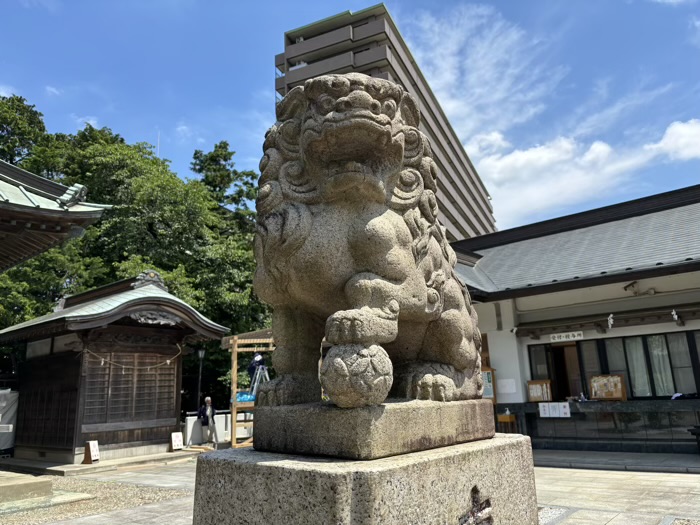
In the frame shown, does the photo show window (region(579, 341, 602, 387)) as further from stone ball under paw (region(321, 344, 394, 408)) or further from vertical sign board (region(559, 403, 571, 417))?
stone ball under paw (region(321, 344, 394, 408))

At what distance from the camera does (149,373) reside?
1177 cm

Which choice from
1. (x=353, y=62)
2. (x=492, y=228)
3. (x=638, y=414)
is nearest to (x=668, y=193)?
(x=638, y=414)

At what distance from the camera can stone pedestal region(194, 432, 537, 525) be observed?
67.9 inches

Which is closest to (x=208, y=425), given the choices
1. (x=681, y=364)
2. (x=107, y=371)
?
(x=107, y=371)

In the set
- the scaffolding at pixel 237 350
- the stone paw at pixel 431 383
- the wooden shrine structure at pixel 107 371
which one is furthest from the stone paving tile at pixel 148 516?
the wooden shrine structure at pixel 107 371

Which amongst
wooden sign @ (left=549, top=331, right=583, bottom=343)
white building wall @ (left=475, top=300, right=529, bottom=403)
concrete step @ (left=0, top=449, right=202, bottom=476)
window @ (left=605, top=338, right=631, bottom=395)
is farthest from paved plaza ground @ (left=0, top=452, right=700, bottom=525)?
wooden sign @ (left=549, top=331, right=583, bottom=343)

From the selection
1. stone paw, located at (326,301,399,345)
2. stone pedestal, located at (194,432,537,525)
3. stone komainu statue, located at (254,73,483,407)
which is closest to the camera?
stone pedestal, located at (194,432,537,525)

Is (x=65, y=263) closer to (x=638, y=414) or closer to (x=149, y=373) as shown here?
(x=149, y=373)

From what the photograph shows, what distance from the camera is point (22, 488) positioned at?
21.3ft

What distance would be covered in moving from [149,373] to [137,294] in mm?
2030

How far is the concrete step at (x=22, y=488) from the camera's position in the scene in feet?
20.9

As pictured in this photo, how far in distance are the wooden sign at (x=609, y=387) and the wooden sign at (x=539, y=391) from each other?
861 millimetres

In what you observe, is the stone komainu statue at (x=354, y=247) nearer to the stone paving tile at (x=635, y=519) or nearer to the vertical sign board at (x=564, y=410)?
the stone paving tile at (x=635, y=519)

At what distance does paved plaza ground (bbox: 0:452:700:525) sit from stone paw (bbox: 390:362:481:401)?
2.58 m
